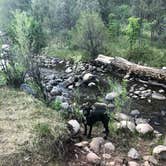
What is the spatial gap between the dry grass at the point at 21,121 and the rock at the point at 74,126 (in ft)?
0.66

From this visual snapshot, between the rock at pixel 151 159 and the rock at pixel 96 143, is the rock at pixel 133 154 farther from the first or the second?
the rock at pixel 96 143

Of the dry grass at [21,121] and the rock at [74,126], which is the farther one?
the rock at [74,126]

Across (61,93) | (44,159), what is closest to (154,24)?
(61,93)

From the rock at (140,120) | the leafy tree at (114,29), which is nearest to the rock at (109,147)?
the rock at (140,120)

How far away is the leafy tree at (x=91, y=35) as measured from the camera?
14.9 m

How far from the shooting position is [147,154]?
5.65 meters

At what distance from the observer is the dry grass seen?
5.05 meters

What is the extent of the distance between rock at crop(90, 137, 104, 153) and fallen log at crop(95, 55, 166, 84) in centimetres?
629

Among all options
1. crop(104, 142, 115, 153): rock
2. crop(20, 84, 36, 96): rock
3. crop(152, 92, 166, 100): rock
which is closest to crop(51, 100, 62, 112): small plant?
crop(20, 84, 36, 96): rock

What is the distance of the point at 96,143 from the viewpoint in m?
5.61

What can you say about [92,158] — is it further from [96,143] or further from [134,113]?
[134,113]

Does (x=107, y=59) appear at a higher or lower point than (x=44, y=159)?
lower

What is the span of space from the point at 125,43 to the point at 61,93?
721 cm

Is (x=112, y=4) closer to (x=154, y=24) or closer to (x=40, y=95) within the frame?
(x=154, y=24)
